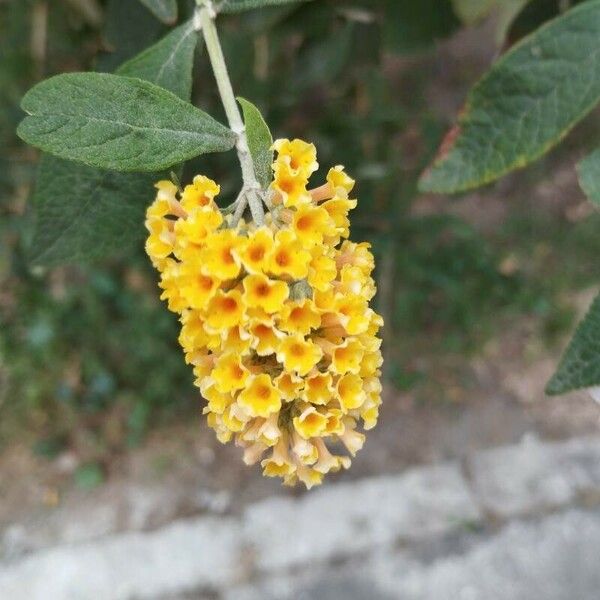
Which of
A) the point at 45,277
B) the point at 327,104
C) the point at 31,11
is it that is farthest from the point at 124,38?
the point at 45,277

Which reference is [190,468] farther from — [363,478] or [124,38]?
[124,38]

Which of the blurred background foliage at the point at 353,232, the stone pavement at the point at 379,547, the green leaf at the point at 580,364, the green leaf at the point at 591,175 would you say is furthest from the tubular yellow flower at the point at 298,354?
the stone pavement at the point at 379,547

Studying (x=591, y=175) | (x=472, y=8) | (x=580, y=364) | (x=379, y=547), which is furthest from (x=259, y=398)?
(x=379, y=547)

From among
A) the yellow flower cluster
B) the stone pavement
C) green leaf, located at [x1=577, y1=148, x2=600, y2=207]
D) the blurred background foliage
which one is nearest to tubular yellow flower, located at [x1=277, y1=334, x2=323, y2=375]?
the yellow flower cluster

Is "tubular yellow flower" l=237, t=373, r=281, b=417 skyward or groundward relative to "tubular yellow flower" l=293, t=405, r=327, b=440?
skyward

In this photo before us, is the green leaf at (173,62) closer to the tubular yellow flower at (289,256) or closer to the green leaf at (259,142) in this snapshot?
the green leaf at (259,142)

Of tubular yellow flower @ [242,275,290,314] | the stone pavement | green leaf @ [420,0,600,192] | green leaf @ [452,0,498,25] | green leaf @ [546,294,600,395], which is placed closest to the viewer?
tubular yellow flower @ [242,275,290,314]

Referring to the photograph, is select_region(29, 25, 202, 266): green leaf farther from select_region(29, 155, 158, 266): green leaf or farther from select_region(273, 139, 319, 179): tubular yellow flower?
select_region(273, 139, 319, 179): tubular yellow flower

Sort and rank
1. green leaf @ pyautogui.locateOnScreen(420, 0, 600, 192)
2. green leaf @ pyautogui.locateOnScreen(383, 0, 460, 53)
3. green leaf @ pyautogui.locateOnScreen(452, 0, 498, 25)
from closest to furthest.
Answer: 1. green leaf @ pyautogui.locateOnScreen(420, 0, 600, 192)
2. green leaf @ pyautogui.locateOnScreen(452, 0, 498, 25)
3. green leaf @ pyautogui.locateOnScreen(383, 0, 460, 53)

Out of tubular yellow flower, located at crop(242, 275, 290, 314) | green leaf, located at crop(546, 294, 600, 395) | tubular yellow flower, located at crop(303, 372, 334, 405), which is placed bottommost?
green leaf, located at crop(546, 294, 600, 395)
